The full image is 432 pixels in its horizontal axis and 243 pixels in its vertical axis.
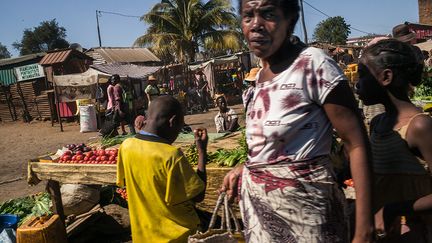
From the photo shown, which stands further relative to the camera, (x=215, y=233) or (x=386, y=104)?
(x=215, y=233)

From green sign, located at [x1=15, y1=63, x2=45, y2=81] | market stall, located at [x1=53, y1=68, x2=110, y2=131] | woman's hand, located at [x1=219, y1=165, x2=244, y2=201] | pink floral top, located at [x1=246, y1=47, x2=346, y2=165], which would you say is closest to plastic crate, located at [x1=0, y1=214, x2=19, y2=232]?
woman's hand, located at [x1=219, y1=165, x2=244, y2=201]

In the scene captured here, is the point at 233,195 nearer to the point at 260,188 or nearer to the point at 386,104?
the point at 260,188

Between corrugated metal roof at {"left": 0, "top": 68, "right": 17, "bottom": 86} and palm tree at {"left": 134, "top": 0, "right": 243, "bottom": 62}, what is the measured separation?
8.62 meters

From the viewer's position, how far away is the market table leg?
5285 mm

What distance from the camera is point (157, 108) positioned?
2.60 metres

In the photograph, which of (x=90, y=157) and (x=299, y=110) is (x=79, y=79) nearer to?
(x=90, y=157)

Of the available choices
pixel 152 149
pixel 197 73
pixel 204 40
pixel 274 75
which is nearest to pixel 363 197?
pixel 274 75

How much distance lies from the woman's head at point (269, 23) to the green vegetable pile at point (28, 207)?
497cm

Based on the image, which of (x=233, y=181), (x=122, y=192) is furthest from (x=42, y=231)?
(x=233, y=181)

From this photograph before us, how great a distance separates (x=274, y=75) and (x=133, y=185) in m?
1.37

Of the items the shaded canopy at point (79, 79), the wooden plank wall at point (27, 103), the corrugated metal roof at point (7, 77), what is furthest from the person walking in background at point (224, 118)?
the corrugated metal roof at point (7, 77)

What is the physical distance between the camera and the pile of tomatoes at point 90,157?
16.3 feet

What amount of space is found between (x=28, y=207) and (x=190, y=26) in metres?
21.1

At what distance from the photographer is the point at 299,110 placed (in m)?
1.45
